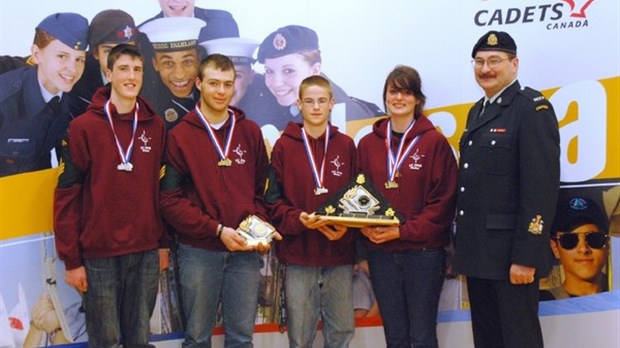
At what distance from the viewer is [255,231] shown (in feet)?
12.1

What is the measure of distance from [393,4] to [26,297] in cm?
325

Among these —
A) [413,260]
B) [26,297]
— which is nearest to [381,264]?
[413,260]

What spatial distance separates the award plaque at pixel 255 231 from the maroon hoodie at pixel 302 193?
0.16 m

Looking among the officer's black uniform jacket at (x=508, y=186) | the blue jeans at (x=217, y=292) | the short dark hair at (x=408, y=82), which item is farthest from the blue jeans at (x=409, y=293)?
the short dark hair at (x=408, y=82)

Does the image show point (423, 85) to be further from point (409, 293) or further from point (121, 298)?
point (121, 298)

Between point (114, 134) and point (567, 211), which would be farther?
point (567, 211)

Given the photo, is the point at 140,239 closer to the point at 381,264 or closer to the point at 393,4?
the point at 381,264

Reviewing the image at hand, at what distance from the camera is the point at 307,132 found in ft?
13.3

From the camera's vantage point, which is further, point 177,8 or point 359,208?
point 177,8

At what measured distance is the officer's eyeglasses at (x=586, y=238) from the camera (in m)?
4.30

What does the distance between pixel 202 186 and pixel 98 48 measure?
136 centimetres

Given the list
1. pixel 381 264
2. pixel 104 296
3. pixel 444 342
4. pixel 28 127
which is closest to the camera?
pixel 104 296

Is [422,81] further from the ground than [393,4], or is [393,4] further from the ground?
[393,4]

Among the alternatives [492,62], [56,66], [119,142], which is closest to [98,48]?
[56,66]
